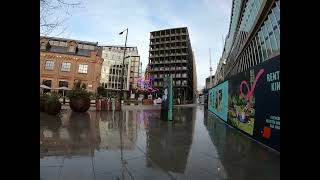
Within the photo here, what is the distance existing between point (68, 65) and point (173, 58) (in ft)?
188

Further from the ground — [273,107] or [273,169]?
[273,107]

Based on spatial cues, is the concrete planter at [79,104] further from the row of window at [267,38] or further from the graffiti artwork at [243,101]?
the row of window at [267,38]

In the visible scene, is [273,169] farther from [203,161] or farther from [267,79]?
[267,79]

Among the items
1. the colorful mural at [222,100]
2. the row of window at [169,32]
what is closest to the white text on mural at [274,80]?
the colorful mural at [222,100]

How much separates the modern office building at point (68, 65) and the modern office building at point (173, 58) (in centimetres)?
4756

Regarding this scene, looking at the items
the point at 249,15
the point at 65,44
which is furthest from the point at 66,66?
the point at 249,15

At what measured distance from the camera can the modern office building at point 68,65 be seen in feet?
211

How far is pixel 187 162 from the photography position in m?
7.06

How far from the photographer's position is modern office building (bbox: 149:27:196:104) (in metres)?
116

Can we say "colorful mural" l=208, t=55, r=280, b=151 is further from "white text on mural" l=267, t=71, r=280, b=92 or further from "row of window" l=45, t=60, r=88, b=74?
"row of window" l=45, t=60, r=88, b=74

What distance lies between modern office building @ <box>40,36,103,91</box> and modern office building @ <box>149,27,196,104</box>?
1872 inches
